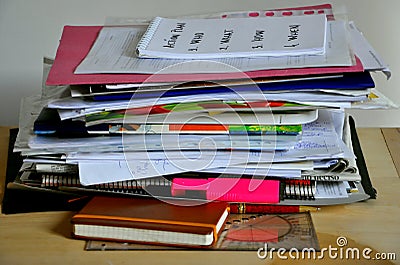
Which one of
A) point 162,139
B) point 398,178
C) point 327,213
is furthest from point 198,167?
point 398,178

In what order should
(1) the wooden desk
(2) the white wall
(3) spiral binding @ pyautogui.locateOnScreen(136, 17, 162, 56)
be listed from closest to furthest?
(1) the wooden desk → (3) spiral binding @ pyautogui.locateOnScreen(136, 17, 162, 56) → (2) the white wall

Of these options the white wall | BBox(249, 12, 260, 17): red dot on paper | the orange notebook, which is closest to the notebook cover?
the orange notebook

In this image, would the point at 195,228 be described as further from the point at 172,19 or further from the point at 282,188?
the point at 172,19

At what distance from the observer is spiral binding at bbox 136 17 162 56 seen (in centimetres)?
85

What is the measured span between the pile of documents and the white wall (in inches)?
16.5

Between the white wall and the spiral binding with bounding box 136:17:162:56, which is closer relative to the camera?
the spiral binding with bounding box 136:17:162:56

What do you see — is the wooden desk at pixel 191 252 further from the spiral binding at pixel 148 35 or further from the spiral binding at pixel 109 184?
the spiral binding at pixel 148 35

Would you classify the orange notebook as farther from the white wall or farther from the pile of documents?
the white wall

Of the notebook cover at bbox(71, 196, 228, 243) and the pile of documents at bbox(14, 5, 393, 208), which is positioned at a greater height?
the pile of documents at bbox(14, 5, 393, 208)

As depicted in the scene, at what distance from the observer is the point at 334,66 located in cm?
78

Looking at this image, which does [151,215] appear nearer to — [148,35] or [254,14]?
[148,35]

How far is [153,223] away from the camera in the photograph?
76 centimetres

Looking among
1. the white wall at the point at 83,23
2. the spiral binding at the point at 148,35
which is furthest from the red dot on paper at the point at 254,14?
the white wall at the point at 83,23

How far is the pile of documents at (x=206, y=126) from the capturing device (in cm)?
79
